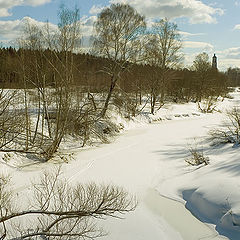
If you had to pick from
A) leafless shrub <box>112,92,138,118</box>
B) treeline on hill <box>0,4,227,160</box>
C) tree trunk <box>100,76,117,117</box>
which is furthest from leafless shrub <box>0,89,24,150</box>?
leafless shrub <box>112,92,138,118</box>

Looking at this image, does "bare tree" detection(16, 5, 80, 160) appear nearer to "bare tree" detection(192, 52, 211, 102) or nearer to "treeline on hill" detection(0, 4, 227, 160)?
"treeline on hill" detection(0, 4, 227, 160)

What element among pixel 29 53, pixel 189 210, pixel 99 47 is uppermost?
pixel 99 47

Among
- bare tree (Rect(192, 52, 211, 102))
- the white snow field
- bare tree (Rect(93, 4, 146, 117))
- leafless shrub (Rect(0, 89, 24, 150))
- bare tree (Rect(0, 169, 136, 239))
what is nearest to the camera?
bare tree (Rect(0, 169, 136, 239))

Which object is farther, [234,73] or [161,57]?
[234,73]

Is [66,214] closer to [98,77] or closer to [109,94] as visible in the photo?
[109,94]

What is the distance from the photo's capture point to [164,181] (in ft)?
35.9

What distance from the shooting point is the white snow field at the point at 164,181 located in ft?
24.0

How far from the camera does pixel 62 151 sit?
1495 centimetres

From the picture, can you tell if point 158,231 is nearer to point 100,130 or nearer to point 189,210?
point 189,210

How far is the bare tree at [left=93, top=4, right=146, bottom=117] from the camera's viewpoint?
1969cm

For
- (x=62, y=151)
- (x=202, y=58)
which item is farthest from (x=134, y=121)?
(x=202, y=58)

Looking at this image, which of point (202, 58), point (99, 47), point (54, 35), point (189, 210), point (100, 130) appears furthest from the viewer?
point (202, 58)

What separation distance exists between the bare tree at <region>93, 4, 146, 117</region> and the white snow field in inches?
221

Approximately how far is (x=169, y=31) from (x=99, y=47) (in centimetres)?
1132
